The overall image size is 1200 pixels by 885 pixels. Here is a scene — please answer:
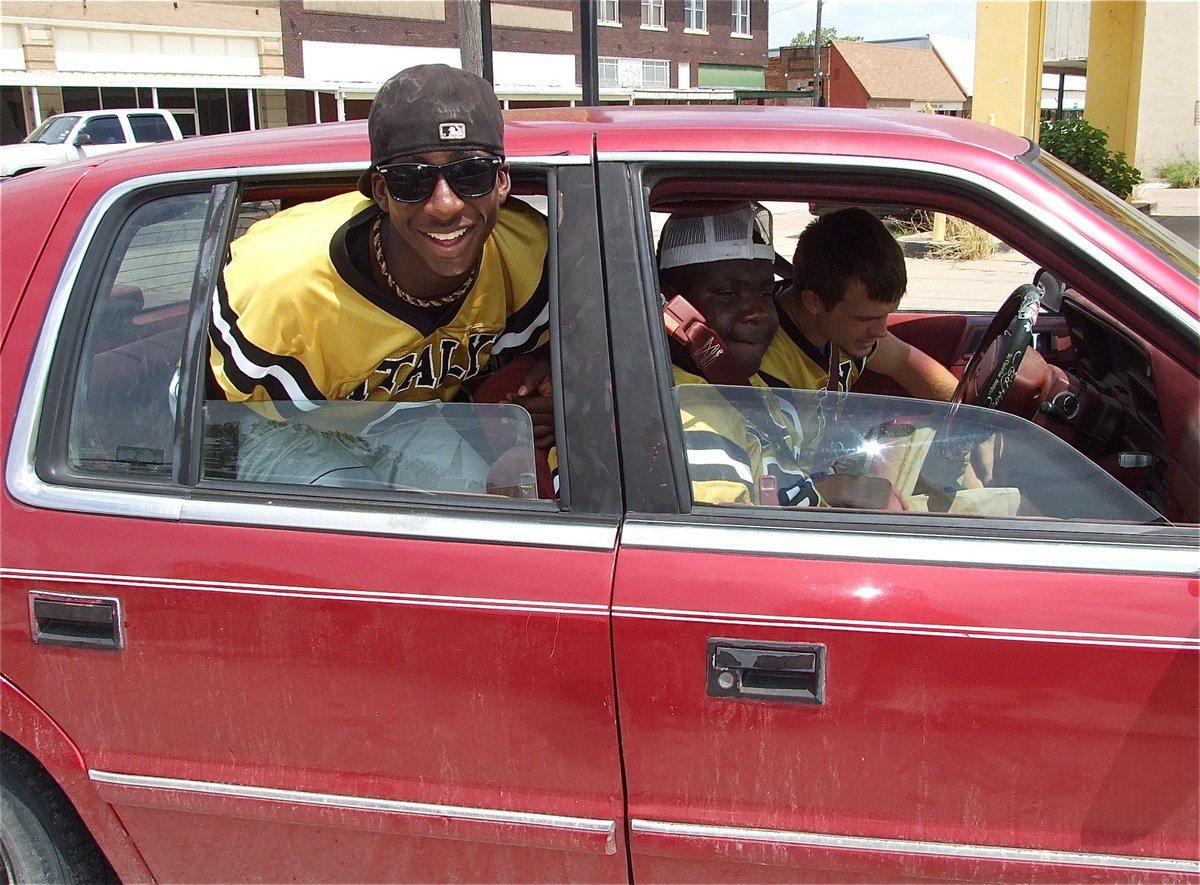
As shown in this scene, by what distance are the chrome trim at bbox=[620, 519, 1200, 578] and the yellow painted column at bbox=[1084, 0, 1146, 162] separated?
52.8 ft

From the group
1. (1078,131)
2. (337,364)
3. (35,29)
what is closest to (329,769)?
(337,364)

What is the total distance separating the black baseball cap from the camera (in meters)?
1.92

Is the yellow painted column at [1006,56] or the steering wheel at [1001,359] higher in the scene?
the yellow painted column at [1006,56]

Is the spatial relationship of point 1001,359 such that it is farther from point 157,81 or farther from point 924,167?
point 157,81

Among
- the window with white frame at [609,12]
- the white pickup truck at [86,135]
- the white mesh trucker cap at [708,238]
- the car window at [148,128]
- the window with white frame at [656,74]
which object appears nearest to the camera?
the white mesh trucker cap at [708,238]

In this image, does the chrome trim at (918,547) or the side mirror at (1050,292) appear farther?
the side mirror at (1050,292)

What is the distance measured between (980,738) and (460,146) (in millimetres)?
1348

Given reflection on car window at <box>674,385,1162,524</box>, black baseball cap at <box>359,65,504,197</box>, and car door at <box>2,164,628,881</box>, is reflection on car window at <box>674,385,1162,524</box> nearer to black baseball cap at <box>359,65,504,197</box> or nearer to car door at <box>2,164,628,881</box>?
car door at <box>2,164,628,881</box>

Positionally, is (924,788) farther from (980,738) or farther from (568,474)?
(568,474)

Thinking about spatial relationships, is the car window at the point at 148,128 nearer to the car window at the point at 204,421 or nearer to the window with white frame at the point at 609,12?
the car window at the point at 204,421

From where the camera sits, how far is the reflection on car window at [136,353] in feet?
6.31

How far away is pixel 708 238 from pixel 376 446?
931 millimetres

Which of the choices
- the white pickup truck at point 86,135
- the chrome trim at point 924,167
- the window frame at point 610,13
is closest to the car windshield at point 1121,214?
the chrome trim at point 924,167

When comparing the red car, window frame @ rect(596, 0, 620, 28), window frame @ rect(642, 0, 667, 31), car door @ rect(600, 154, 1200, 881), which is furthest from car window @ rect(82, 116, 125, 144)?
window frame @ rect(642, 0, 667, 31)
